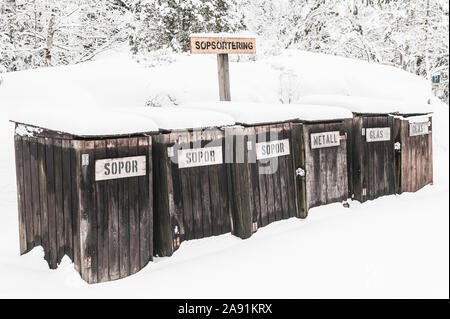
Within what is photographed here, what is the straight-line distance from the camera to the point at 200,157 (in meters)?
5.15

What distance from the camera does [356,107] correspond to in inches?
270

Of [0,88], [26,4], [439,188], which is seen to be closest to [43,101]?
[0,88]

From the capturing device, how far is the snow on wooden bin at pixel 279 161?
545 centimetres

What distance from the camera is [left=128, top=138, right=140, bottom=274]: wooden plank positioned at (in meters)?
4.49

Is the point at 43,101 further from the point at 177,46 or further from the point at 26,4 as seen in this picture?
the point at 26,4

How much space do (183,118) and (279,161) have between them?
1.45 m

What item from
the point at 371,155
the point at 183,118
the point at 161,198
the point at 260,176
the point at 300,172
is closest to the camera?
the point at 161,198

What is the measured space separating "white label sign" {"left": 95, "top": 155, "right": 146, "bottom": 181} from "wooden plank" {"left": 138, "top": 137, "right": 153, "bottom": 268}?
64 millimetres

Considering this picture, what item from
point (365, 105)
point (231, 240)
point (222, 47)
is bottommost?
point (231, 240)

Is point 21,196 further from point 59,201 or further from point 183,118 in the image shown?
point 183,118

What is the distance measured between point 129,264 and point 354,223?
289cm

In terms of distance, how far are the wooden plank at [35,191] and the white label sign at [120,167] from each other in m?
0.92

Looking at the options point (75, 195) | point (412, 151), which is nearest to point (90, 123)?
point (75, 195)

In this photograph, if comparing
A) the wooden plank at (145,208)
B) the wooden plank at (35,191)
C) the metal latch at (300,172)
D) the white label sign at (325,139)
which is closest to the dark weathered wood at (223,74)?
the white label sign at (325,139)
